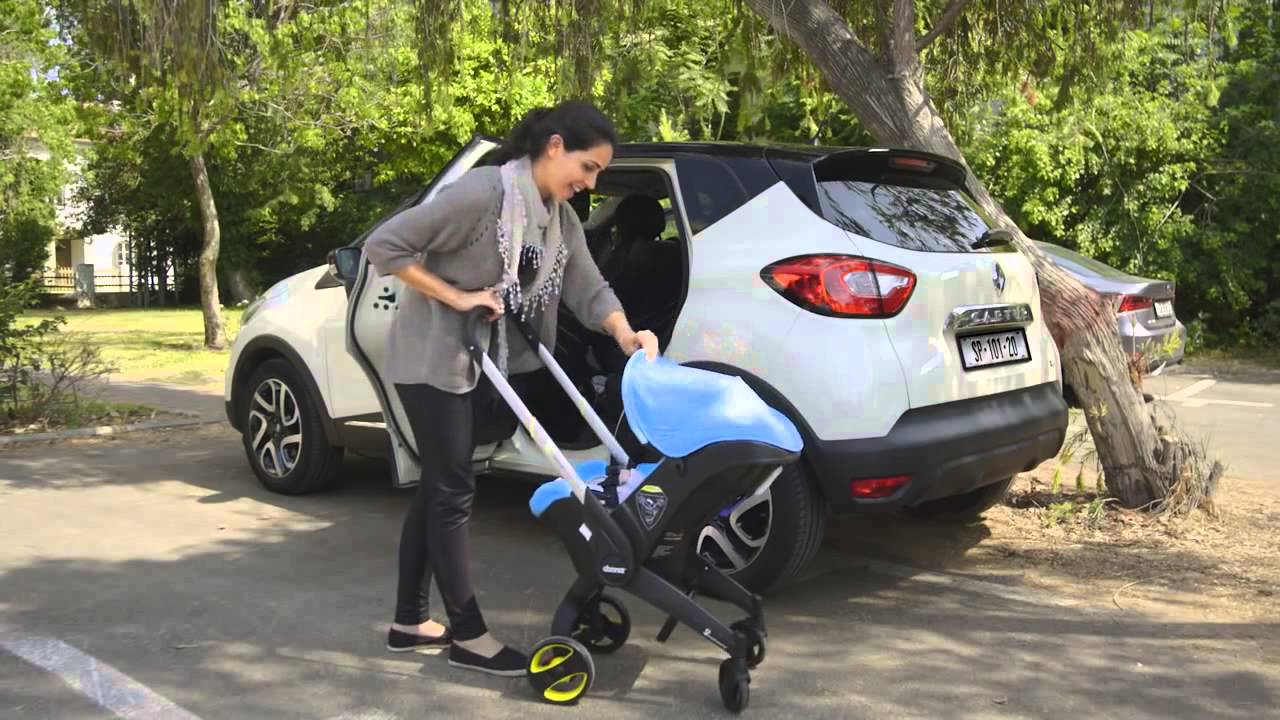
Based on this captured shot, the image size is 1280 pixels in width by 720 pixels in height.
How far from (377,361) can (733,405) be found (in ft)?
6.96

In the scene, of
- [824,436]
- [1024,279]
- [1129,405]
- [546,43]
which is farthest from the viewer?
[546,43]

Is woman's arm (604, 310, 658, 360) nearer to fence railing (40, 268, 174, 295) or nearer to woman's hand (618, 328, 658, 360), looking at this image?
woman's hand (618, 328, 658, 360)

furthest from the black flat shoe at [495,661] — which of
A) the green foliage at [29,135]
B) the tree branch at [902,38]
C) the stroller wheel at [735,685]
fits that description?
the green foliage at [29,135]

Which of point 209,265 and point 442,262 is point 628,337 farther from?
point 209,265

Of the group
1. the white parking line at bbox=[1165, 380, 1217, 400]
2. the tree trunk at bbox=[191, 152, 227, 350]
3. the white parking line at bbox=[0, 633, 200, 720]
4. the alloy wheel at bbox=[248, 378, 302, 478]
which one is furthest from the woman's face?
the tree trunk at bbox=[191, 152, 227, 350]

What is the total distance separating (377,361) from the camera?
16.3ft

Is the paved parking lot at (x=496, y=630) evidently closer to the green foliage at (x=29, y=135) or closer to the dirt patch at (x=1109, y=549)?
the dirt patch at (x=1109, y=549)

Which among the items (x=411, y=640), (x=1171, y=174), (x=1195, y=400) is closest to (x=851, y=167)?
(x=411, y=640)

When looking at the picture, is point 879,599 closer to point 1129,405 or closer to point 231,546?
point 1129,405

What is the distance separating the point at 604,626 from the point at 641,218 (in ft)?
8.34

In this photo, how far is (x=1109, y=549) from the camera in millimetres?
5418

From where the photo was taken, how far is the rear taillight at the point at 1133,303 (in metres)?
10.2

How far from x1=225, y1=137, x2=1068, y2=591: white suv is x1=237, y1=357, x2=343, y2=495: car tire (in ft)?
4.05

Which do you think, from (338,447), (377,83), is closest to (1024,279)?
(338,447)
